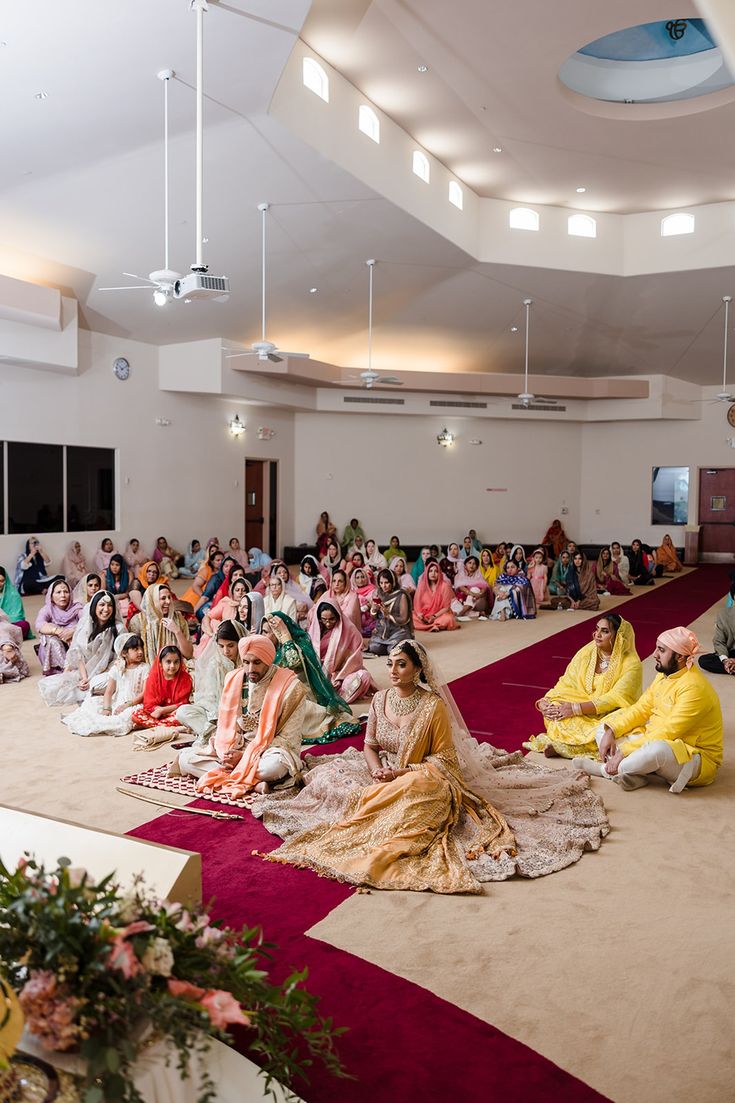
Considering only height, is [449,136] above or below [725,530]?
above

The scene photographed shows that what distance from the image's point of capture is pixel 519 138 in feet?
32.4

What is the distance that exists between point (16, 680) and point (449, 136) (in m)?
7.69

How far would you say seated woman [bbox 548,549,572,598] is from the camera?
11902 mm

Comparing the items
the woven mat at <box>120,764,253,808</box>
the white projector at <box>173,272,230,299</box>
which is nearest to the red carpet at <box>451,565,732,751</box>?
the woven mat at <box>120,764,253,808</box>

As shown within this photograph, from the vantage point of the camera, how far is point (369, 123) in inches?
364

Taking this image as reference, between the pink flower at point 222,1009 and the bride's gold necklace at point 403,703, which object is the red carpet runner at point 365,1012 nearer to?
the bride's gold necklace at point 403,703

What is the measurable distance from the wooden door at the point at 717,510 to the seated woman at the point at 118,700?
14.9m

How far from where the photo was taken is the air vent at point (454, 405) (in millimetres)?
16828

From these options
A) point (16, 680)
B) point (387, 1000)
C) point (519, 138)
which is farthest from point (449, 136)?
point (387, 1000)

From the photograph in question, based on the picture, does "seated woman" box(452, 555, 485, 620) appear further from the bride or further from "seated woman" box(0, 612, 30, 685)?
the bride

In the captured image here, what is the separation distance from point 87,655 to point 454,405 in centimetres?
1182

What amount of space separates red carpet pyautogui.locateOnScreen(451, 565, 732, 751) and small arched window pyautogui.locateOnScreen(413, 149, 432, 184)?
5569 millimetres

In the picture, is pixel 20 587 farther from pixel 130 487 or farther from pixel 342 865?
pixel 342 865

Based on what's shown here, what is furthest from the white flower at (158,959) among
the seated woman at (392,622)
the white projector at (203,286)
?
the seated woman at (392,622)
